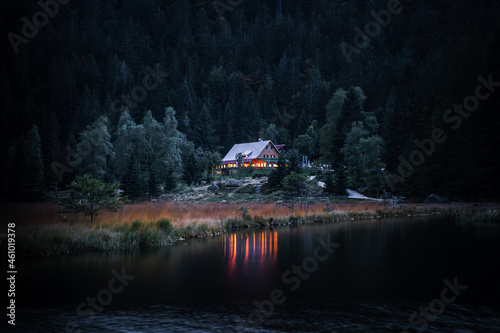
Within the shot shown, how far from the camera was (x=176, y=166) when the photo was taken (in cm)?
8681

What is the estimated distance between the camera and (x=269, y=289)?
15.3 metres

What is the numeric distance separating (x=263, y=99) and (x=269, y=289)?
144m

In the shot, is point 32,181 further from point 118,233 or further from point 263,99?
point 263,99

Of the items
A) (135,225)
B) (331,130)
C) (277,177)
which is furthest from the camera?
(331,130)

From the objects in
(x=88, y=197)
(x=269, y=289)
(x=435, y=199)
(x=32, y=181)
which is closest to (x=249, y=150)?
(x=435, y=199)

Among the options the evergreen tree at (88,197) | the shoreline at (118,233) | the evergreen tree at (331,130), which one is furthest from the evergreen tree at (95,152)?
the evergreen tree at (88,197)

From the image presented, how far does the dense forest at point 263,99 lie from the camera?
2426 inches

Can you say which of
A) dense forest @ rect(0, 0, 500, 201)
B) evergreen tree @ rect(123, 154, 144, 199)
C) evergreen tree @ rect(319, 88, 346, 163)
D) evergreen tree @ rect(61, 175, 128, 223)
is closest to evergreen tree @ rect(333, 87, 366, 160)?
dense forest @ rect(0, 0, 500, 201)

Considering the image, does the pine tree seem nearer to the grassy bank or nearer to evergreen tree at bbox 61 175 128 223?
the grassy bank

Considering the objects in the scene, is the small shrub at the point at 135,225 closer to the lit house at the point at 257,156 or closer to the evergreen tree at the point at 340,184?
the evergreen tree at the point at 340,184

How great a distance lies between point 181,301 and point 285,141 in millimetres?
120599

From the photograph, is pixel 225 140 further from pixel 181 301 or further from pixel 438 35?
pixel 181 301

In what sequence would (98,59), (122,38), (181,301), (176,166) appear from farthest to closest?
1. (122,38)
2. (98,59)
3. (176,166)
4. (181,301)

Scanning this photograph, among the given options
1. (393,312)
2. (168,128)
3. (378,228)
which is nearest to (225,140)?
(168,128)
